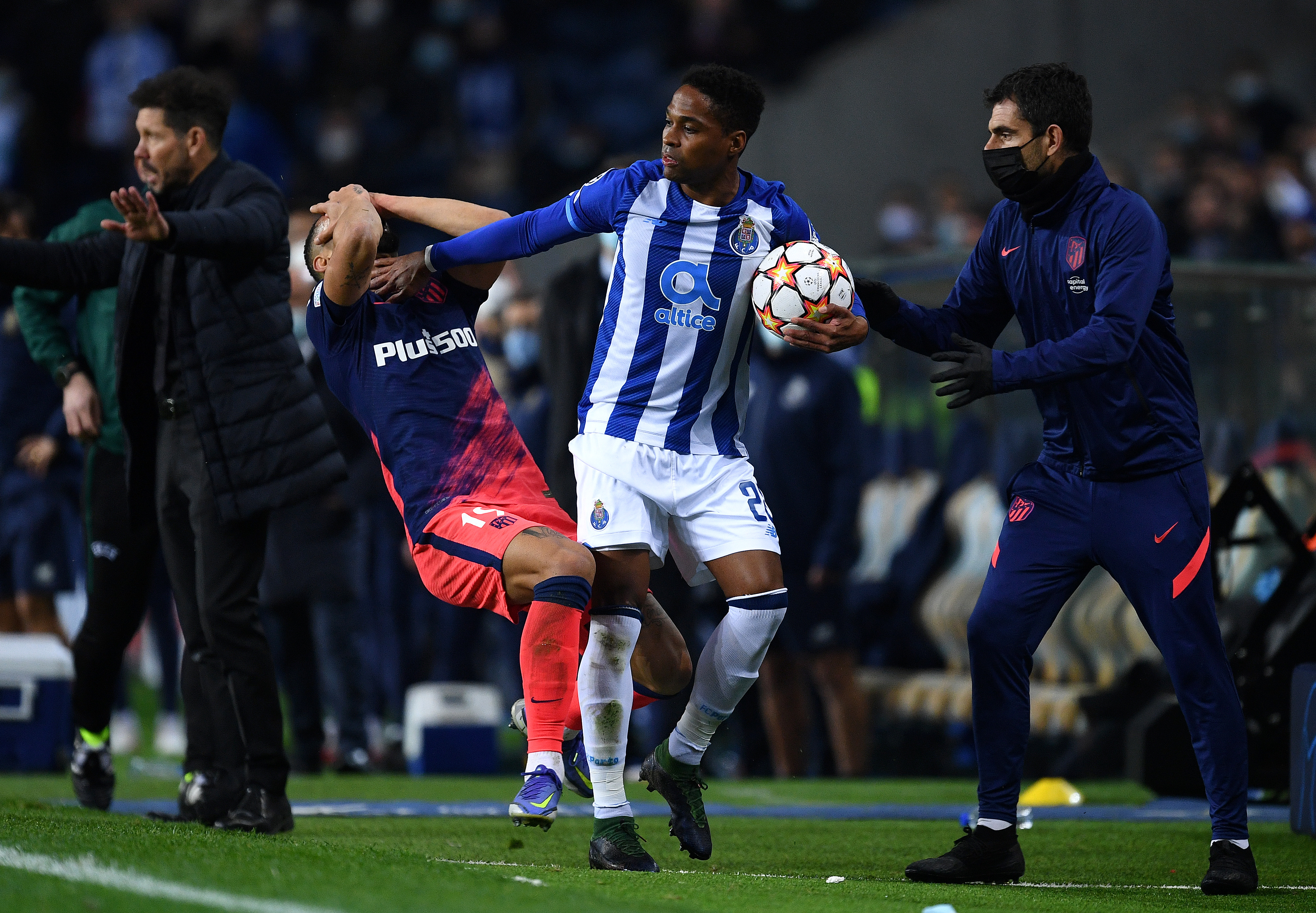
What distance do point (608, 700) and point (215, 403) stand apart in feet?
5.85

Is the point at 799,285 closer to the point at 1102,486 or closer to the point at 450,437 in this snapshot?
the point at 1102,486

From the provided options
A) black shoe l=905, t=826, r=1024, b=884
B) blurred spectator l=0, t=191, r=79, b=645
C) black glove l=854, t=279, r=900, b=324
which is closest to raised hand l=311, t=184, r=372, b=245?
black glove l=854, t=279, r=900, b=324

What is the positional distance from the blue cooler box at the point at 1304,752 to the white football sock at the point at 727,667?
2132mm

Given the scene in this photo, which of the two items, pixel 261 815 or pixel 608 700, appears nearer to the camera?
pixel 608 700

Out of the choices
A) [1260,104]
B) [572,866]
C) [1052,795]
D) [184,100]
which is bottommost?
[1052,795]

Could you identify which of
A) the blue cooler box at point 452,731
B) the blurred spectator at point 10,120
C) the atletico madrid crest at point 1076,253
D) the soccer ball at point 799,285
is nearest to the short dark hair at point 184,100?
the soccer ball at point 799,285

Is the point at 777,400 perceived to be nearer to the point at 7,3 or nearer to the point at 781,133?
the point at 781,133

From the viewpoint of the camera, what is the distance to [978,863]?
4.84 meters

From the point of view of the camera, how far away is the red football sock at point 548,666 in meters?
4.74

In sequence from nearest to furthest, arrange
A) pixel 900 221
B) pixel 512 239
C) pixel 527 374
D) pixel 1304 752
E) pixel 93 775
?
1. pixel 512 239
2. pixel 1304 752
3. pixel 93 775
4. pixel 527 374
5. pixel 900 221

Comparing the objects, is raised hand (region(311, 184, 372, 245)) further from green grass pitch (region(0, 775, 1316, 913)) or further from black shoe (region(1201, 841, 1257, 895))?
black shoe (region(1201, 841, 1257, 895))

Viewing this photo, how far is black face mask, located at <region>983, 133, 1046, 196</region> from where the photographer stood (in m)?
4.84

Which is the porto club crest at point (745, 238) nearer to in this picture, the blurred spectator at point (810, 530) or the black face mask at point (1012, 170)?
the black face mask at point (1012, 170)

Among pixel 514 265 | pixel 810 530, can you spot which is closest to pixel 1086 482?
pixel 810 530
